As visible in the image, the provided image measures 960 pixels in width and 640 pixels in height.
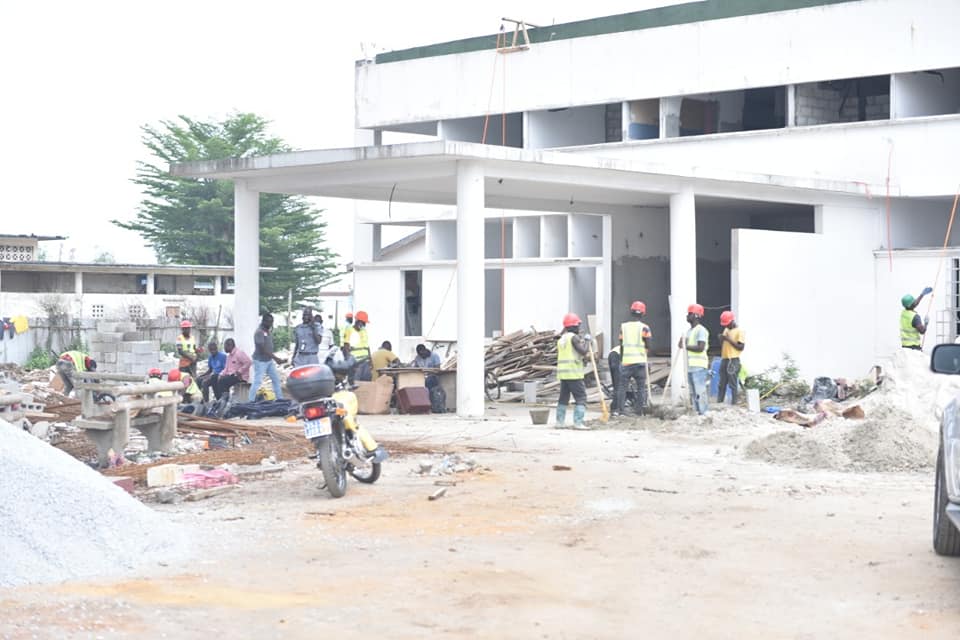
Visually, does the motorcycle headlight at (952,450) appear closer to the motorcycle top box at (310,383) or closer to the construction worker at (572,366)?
the motorcycle top box at (310,383)

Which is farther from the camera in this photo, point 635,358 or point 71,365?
point 71,365

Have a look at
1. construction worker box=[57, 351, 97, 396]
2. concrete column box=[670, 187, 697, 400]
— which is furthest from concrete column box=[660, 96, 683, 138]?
construction worker box=[57, 351, 97, 396]

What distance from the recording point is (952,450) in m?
8.30

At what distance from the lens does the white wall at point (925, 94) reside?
28719 millimetres

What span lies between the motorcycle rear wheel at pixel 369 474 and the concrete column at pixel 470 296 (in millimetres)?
7713

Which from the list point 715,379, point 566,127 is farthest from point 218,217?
point 715,379

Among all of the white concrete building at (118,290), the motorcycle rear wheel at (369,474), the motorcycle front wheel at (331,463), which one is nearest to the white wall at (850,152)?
the motorcycle rear wheel at (369,474)

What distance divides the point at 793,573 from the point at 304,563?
3324 millimetres

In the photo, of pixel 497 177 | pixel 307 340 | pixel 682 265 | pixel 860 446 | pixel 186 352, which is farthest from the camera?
pixel 682 265

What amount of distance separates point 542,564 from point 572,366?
9340 millimetres

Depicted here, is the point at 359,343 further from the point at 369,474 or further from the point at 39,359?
the point at 39,359

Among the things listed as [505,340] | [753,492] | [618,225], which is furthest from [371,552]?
[618,225]

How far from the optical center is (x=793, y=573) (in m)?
8.83

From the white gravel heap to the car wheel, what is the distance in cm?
534
